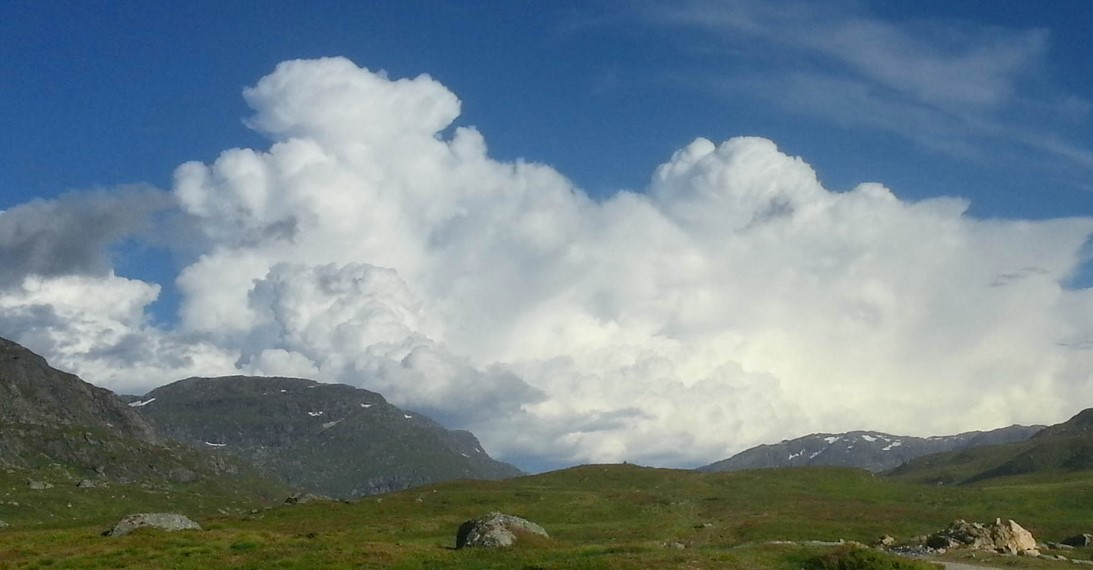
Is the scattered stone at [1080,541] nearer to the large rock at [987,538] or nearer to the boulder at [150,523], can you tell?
the large rock at [987,538]

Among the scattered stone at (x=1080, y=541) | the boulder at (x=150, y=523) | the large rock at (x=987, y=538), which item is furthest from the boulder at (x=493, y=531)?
the scattered stone at (x=1080, y=541)

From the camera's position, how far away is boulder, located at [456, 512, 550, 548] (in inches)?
2203

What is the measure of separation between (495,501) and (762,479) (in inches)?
2217

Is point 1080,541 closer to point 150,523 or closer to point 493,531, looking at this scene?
point 493,531

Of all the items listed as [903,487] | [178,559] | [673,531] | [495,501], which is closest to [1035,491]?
[903,487]

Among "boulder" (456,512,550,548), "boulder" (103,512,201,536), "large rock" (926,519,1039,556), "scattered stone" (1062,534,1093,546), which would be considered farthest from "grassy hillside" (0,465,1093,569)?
"scattered stone" (1062,534,1093,546)

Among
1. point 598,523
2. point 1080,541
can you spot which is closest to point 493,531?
point 598,523

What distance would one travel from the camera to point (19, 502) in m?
172

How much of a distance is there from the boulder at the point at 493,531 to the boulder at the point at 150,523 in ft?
79.7

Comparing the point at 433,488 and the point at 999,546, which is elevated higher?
the point at 433,488

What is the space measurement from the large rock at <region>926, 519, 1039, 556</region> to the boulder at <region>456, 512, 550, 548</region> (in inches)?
1206

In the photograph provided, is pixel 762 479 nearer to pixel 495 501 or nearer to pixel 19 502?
pixel 495 501

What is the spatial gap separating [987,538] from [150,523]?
63.8 metres

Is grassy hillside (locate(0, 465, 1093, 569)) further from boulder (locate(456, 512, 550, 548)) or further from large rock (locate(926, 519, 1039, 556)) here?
large rock (locate(926, 519, 1039, 556))
